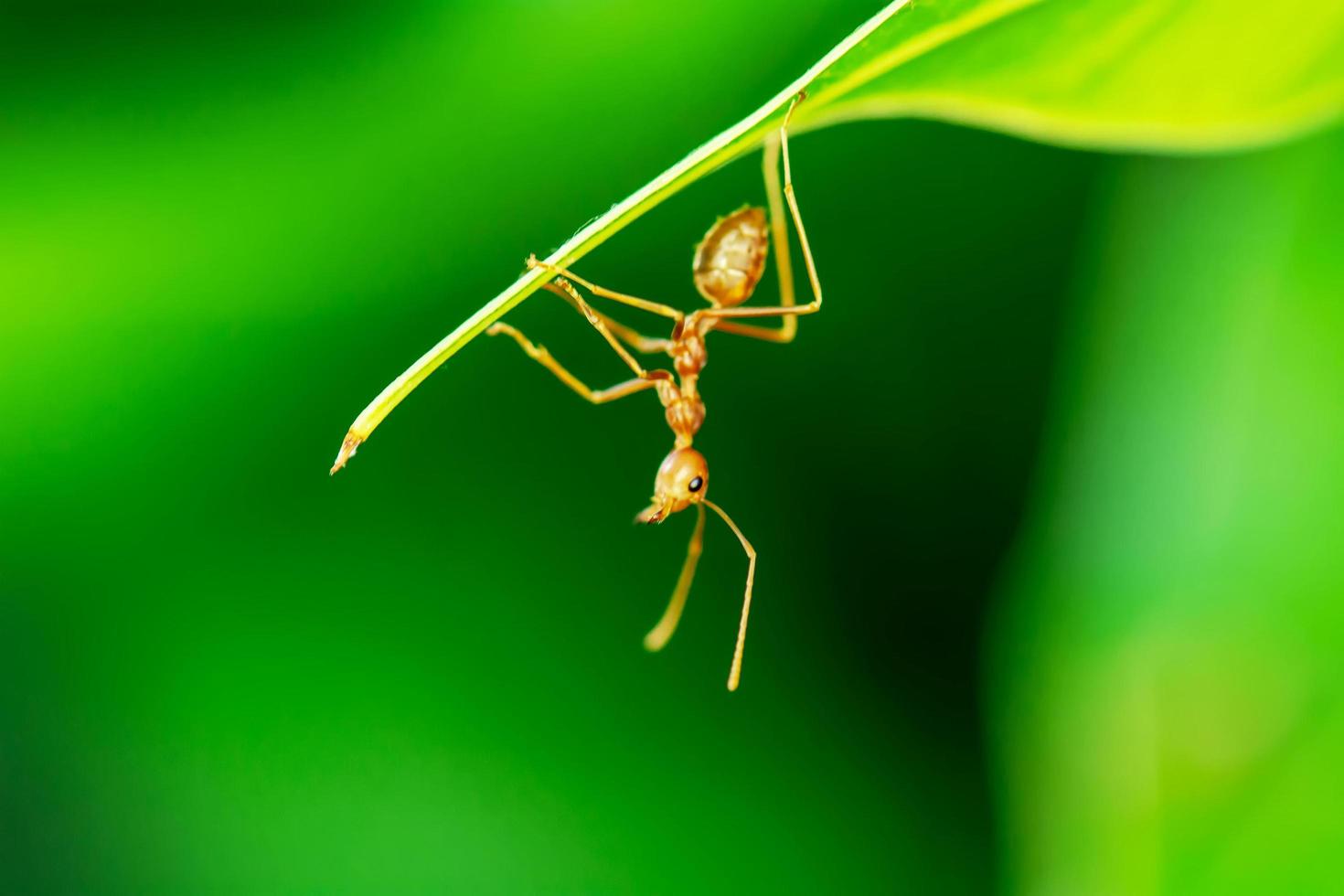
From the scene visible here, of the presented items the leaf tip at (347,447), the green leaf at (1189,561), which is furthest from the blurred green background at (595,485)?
the leaf tip at (347,447)

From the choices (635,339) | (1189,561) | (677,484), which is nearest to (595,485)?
(677,484)

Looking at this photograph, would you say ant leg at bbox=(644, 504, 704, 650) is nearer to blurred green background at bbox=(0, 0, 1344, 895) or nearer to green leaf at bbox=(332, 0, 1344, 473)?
blurred green background at bbox=(0, 0, 1344, 895)

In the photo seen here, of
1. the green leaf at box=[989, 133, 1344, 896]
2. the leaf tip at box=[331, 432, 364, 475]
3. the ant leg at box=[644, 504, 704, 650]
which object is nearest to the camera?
the leaf tip at box=[331, 432, 364, 475]

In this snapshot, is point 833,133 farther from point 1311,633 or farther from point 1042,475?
point 1311,633

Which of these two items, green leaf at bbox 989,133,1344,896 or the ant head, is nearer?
green leaf at bbox 989,133,1344,896

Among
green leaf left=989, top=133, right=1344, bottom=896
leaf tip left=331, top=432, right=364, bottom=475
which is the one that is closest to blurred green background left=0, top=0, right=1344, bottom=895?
green leaf left=989, top=133, right=1344, bottom=896

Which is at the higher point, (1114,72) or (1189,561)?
(1114,72)

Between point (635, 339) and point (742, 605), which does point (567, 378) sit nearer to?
point (635, 339)
